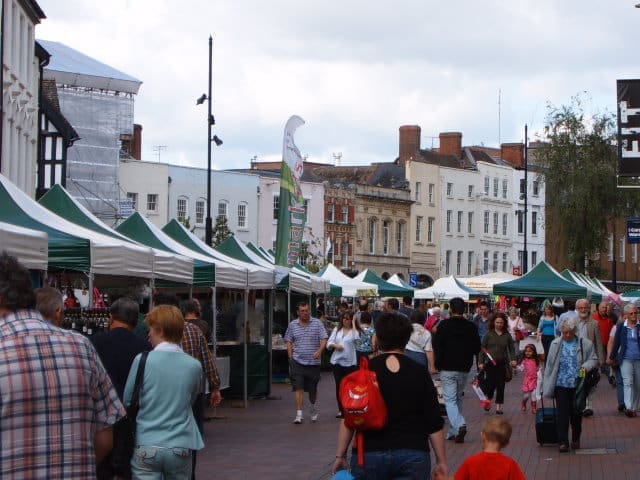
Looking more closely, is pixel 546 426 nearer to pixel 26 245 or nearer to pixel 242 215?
pixel 26 245

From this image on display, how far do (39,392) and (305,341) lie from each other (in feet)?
45.4

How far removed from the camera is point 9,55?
120 ft

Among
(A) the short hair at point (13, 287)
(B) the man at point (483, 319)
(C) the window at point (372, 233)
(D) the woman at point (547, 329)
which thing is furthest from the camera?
(C) the window at point (372, 233)

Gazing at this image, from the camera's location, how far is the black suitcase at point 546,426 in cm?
1555

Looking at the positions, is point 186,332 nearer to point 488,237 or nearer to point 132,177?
point 132,177

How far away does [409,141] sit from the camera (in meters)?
92.4

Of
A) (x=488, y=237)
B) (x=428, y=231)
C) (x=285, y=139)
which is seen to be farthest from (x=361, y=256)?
(x=285, y=139)

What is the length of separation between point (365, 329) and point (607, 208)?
41.9m

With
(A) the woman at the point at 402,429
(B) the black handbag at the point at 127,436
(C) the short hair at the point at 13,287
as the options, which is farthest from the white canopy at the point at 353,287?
(C) the short hair at the point at 13,287

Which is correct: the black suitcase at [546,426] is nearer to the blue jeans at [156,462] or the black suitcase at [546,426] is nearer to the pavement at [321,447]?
the pavement at [321,447]

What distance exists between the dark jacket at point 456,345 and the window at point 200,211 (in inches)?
2195

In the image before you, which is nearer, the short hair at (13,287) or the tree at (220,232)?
the short hair at (13,287)

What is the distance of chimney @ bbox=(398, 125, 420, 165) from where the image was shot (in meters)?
92.4

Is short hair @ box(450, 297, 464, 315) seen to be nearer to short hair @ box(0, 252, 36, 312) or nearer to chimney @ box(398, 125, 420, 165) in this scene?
short hair @ box(0, 252, 36, 312)
